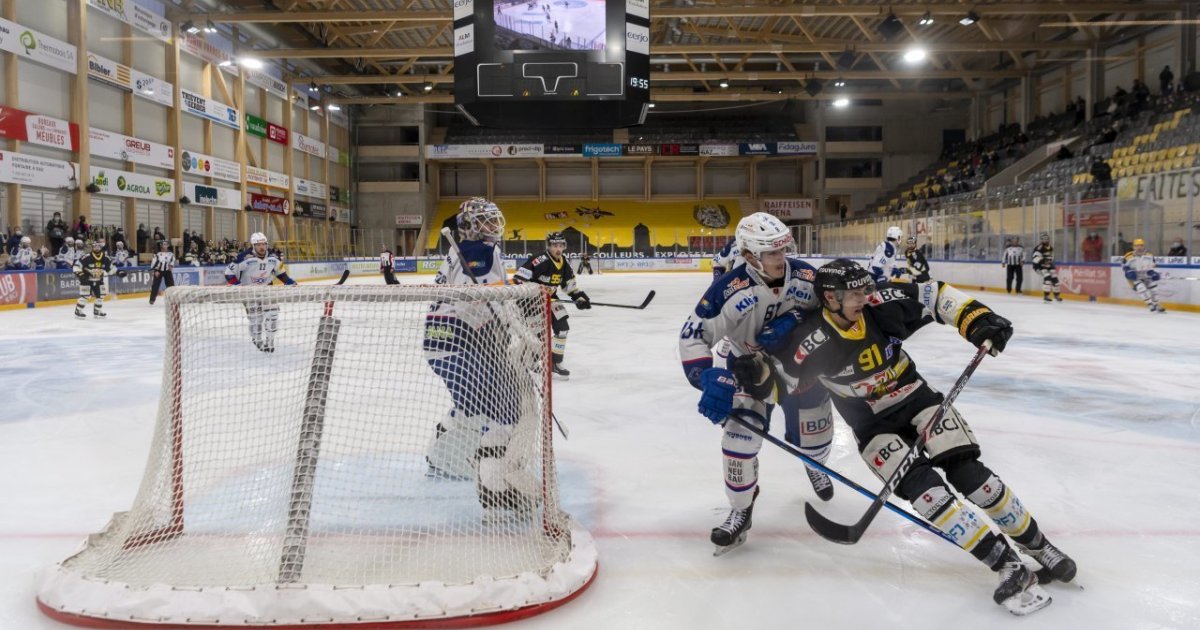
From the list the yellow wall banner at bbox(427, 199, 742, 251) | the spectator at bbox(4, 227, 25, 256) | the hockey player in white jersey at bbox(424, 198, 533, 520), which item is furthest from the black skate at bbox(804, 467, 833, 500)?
the yellow wall banner at bbox(427, 199, 742, 251)

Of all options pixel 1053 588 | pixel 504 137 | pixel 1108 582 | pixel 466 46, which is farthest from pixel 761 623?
pixel 504 137

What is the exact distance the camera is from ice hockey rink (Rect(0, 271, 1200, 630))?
2.30m

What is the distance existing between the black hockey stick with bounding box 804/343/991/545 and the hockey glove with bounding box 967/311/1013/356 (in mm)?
25

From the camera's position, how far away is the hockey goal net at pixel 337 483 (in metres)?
2.21

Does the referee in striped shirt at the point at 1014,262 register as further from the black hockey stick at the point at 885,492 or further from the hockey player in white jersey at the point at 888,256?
the black hockey stick at the point at 885,492

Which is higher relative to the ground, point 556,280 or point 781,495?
point 556,280

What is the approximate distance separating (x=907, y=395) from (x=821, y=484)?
34.1 inches

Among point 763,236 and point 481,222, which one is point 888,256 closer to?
point 481,222

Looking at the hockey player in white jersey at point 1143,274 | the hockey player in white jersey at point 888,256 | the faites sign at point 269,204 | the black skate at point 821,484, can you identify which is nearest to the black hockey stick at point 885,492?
the black skate at point 821,484

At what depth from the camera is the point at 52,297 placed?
13.8 metres

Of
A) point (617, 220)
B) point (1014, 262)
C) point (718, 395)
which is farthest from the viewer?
point (617, 220)

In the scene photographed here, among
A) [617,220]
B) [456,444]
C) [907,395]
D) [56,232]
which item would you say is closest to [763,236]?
[907,395]

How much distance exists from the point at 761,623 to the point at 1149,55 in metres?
26.3

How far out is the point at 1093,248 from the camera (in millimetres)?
13469
